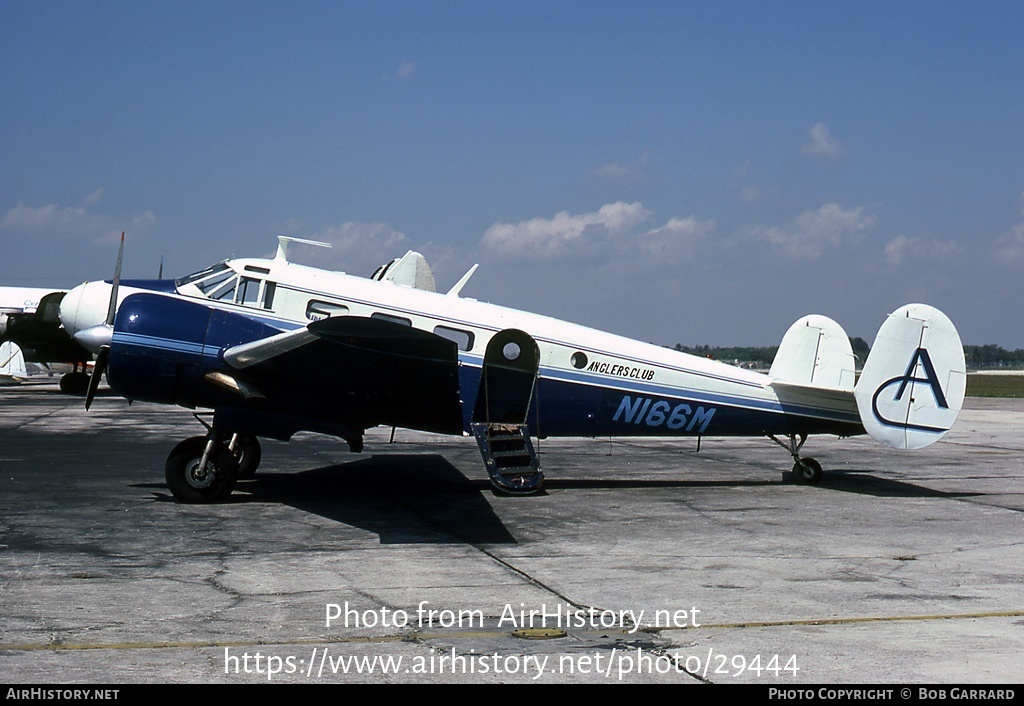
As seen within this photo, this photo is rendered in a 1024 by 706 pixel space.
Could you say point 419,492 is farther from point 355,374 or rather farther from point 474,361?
point 355,374

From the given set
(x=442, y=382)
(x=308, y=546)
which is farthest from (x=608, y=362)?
(x=308, y=546)

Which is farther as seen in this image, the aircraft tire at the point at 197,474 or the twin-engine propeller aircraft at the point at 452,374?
the aircraft tire at the point at 197,474

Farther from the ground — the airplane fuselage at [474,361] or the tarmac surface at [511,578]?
the airplane fuselage at [474,361]

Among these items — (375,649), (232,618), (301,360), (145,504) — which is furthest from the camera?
(145,504)

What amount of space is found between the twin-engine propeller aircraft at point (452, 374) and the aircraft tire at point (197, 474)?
2cm

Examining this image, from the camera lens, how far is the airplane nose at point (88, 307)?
46.4 feet

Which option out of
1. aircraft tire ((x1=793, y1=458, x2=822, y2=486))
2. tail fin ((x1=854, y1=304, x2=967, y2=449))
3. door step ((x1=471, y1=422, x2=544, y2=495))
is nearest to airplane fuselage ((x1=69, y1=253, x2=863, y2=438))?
door step ((x1=471, y1=422, x2=544, y2=495))

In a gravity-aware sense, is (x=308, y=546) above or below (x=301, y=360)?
below

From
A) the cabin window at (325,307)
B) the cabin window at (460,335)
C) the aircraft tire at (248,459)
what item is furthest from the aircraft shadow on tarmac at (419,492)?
the cabin window at (325,307)

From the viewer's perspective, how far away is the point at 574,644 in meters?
6.48

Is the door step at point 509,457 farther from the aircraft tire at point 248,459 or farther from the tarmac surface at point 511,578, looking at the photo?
the aircraft tire at point 248,459

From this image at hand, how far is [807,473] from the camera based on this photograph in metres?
15.5

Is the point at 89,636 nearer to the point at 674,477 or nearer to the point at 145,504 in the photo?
the point at 145,504
